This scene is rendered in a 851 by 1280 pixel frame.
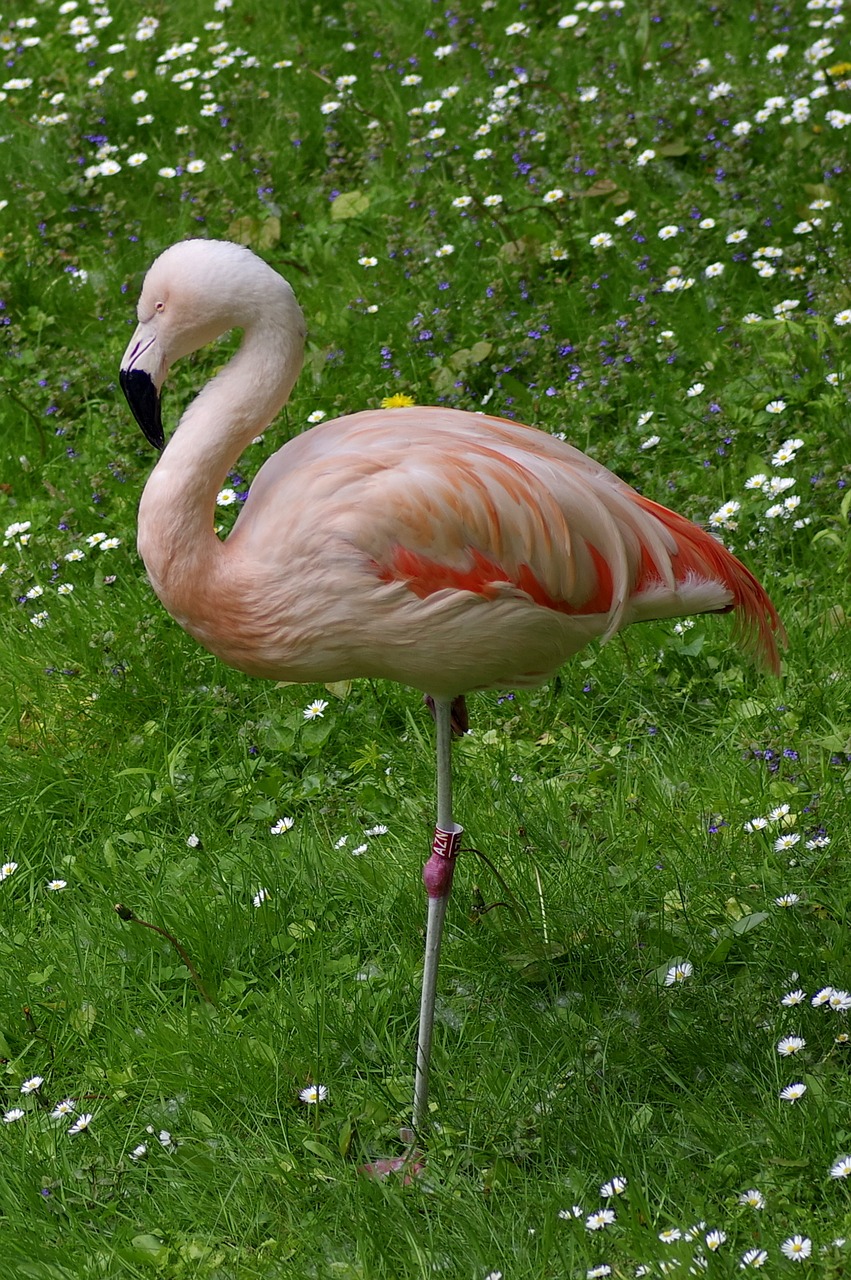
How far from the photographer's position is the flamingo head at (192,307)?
9.45 ft

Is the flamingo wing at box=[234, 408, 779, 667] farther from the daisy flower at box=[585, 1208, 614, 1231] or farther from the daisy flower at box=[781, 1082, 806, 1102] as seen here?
the daisy flower at box=[585, 1208, 614, 1231]

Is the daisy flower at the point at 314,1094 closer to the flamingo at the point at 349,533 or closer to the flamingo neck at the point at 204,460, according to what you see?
the flamingo at the point at 349,533

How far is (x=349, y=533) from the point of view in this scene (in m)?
2.81

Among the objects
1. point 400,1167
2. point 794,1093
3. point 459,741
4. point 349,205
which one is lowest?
point 459,741

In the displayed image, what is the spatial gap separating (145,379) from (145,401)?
50 millimetres

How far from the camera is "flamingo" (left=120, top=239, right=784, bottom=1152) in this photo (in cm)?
285

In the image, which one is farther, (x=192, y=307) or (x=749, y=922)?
(x=749, y=922)

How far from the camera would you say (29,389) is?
5.64 metres

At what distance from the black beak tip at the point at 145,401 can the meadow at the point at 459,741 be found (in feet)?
4.09

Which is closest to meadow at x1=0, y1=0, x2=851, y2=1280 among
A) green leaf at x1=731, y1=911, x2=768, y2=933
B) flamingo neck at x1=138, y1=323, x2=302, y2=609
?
green leaf at x1=731, y1=911, x2=768, y2=933

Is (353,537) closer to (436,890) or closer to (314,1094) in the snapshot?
(436,890)

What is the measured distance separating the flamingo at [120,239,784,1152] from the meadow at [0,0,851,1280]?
1.43 feet

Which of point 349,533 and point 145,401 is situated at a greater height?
point 145,401

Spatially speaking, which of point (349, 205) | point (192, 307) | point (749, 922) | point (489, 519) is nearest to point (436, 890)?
point (749, 922)
